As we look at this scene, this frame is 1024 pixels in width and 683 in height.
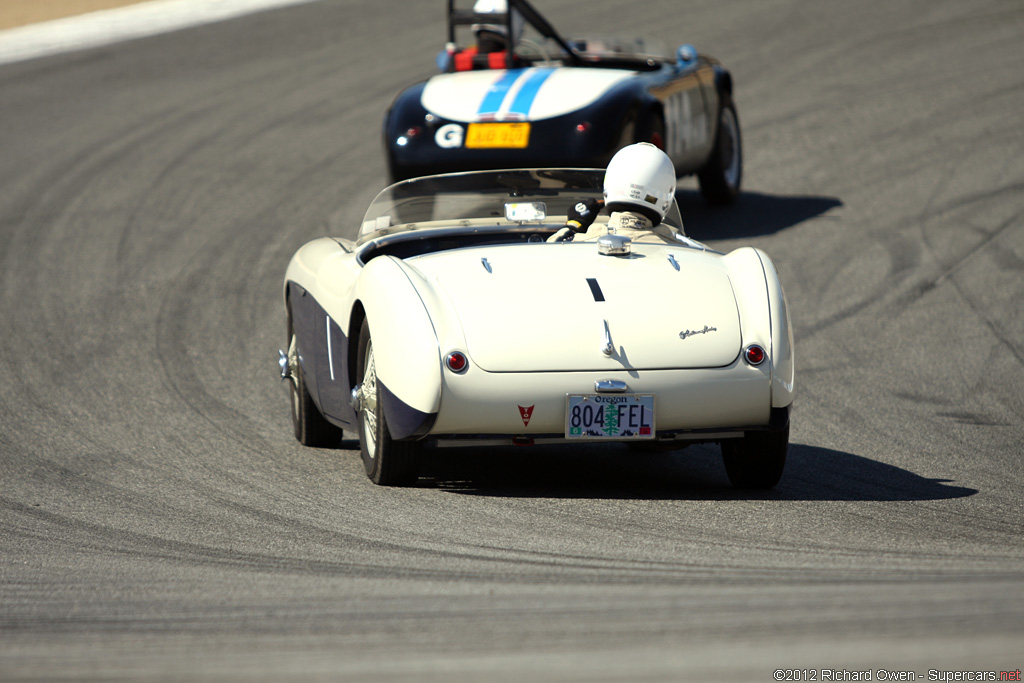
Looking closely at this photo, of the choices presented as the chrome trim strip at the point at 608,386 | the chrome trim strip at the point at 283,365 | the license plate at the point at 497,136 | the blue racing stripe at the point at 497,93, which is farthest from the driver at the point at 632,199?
the blue racing stripe at the point at 497,93

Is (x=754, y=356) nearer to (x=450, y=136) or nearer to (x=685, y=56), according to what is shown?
(x=450, y=136)

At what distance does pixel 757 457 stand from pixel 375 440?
4.97 ft

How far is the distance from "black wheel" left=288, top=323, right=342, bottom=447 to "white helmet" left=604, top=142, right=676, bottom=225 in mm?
1706

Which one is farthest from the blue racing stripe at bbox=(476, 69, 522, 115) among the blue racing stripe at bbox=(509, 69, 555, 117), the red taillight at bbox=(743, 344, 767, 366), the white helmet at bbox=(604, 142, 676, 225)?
the red taillight at bbox=(743, 344, 767, 366)

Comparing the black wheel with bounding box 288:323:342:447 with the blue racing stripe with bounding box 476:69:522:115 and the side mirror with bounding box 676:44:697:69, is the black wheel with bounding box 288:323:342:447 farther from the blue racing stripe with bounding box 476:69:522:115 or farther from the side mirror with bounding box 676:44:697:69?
the side mirror with bounding box 676:44:697:69

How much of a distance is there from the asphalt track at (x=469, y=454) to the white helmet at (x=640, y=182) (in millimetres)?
1170

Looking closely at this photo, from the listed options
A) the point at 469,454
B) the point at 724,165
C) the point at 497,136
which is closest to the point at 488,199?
the point at 469,454

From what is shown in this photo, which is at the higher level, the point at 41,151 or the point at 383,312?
the point at 383,312

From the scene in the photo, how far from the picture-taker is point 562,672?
3053 mm

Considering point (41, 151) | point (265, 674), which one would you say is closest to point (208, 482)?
point (265, 674)

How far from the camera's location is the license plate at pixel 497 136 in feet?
33.6

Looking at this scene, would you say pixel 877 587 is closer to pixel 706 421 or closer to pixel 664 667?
pixel 664 667

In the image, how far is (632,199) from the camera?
20.2 ft

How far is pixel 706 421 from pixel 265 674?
2.42m
